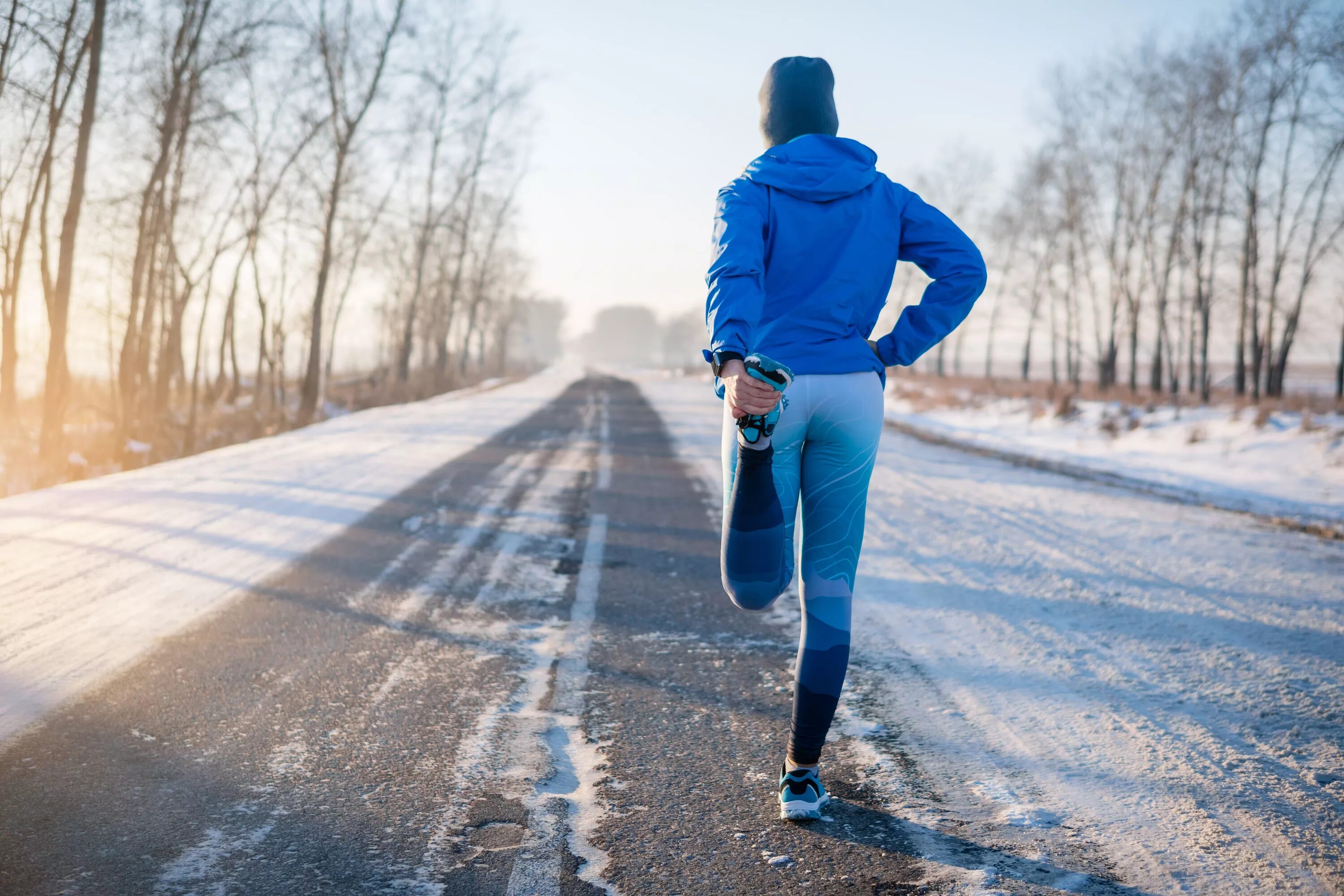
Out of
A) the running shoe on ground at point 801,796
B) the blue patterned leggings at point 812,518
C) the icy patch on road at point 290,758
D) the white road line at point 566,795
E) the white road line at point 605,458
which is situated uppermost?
the blue patterned leggings at point 812,518

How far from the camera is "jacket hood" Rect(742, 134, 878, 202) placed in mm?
2051

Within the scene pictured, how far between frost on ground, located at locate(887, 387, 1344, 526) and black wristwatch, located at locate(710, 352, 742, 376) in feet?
25.1

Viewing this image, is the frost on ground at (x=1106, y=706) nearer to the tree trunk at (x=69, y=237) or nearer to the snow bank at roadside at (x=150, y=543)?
the snow bank at roadside at (x=150, y=543)

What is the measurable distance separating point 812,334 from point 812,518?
1.63ft

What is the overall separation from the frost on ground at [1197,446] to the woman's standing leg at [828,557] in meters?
7.17

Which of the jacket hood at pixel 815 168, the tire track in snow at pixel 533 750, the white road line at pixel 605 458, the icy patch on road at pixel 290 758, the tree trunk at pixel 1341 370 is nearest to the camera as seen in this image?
the tire track in snow at pixel 533 750

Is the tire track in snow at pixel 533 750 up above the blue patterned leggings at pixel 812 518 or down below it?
below

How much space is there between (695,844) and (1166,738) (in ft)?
5.73

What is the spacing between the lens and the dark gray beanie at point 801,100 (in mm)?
2180

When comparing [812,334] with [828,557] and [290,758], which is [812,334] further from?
[290,758]

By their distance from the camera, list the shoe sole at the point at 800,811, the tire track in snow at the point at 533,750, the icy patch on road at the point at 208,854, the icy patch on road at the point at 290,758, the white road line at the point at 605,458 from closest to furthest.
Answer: the icy patch on road at the point at 208,854
the tire track in snow at the point at 533,750
the shoe sole at the point at 800,811
the icy patch on road at the point at 290,758
the white road line at the point at 605,458

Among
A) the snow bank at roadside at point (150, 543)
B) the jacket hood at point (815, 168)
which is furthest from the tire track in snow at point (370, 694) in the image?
the jacket hood at point (815, 168)

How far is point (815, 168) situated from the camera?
206 cm

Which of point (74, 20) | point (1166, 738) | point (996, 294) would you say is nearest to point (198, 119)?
point (74, 20)
